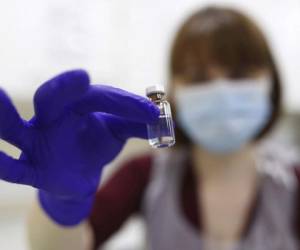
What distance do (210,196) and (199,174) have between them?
0.06 meters

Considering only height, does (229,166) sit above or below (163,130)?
below

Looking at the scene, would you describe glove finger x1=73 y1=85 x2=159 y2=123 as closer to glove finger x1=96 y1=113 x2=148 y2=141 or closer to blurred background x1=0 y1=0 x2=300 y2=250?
glove finger x1=96 y1=113 x2=148 y2=141

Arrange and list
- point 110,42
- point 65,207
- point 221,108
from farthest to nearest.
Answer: point 110,42
point 221,108
point 65,207

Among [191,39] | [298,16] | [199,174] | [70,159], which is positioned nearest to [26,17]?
[191,39]

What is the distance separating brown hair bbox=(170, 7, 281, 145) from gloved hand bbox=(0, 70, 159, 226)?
420mm

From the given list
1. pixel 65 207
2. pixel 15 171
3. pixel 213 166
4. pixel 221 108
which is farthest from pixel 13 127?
pixel 213 166

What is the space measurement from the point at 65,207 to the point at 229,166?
53 cm

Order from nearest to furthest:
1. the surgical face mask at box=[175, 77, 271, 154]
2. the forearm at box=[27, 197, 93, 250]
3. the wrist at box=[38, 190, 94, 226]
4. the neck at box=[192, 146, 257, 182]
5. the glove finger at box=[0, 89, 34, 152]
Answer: the glove finger at box=[0, 89, 34, 152] → the wrist at box=[38, 190, 94, 226] → the forearm at box=[27, 197, 93, 250] → the surgical face mask at box=[175, 77, 271, 154] → the neck at box=[192, 146, 257, 182]

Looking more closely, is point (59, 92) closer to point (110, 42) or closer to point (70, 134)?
point (70, 134)

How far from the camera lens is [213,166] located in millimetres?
940

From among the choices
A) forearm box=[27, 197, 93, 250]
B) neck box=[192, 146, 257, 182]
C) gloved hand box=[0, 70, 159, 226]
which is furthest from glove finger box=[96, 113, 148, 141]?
neck box=[192, 146, 257, 182]

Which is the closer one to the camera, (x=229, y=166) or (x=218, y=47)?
(x=218, y=47)

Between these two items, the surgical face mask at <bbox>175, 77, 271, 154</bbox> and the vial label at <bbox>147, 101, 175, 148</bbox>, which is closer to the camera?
the vial label at <bbox>147, 101, 175, 148</bbox>

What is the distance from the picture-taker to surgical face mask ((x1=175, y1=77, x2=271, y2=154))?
778 millimetres
